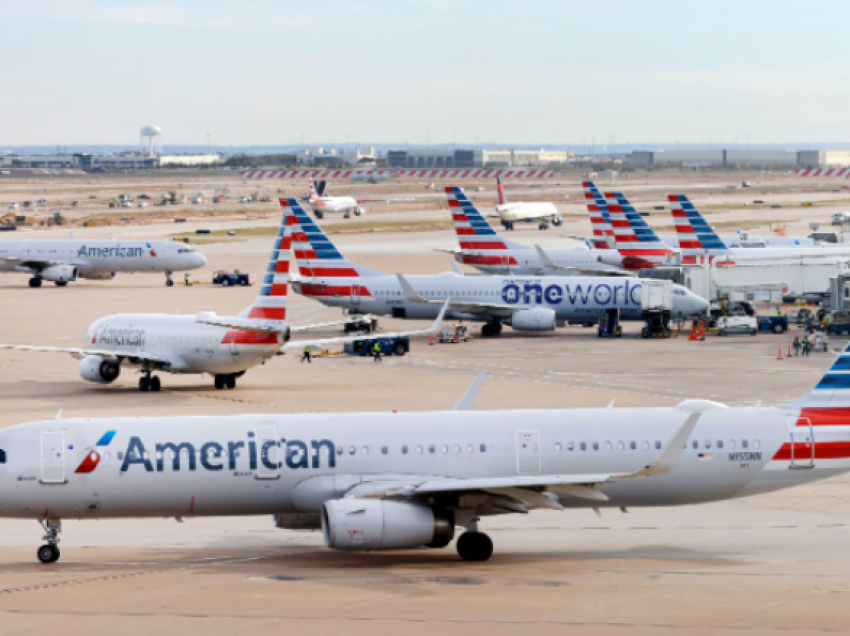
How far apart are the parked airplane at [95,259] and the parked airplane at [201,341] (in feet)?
190

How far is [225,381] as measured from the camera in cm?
6538

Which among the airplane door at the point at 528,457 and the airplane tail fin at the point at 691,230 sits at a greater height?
the airplane tail fin at the point at 691,230

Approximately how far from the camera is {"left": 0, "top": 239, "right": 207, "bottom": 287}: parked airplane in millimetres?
123188

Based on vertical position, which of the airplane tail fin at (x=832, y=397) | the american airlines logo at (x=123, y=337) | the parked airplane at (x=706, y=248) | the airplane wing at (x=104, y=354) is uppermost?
the parked airplane at (x=706, y=248)

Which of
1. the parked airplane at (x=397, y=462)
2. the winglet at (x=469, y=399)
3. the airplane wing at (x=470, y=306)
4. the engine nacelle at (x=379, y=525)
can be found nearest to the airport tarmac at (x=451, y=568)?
the engine nacelle at (x=379, y=525)

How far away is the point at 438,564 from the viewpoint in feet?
108

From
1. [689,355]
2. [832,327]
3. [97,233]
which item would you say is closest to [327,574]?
[689,355]

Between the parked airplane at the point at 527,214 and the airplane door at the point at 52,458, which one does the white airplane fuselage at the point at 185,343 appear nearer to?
the airplane door at the point at 52,458

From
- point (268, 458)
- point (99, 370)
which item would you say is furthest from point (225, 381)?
point (268, 458)

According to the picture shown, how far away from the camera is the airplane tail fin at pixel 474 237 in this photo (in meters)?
107

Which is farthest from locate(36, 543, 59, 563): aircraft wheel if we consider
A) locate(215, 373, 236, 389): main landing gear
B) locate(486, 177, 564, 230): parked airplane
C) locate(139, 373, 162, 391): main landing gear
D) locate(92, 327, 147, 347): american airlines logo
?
locate(486, 177, 564, 230): parked airplane

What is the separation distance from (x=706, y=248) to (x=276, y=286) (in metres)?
51.7

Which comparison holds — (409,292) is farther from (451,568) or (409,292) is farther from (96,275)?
(451,568)

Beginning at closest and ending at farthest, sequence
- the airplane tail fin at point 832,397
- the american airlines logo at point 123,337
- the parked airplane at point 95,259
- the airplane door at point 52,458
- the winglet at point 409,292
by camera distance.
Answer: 1. the airplane door at point 52,458
2. the airplane tail fin at point 832,397
3. the american airlines logo at point 123,337
4. the winglet at point 409,292
5. the parked airplane at point 95,259
